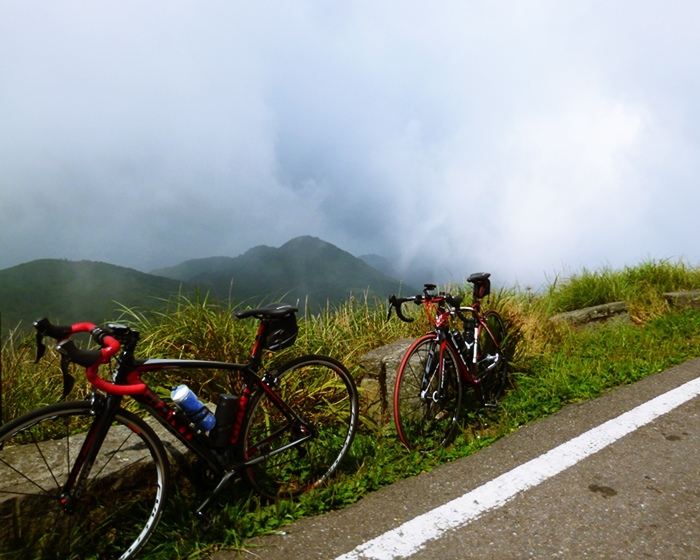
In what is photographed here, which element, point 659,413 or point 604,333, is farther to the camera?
point 604,333

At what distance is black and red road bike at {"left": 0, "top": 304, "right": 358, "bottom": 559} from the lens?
2.65m

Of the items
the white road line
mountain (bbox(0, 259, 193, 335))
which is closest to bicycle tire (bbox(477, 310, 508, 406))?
the white road line

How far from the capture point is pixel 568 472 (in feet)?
11.7

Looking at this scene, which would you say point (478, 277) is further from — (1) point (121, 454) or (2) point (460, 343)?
(1) point (121, 454)

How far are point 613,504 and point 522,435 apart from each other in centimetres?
111

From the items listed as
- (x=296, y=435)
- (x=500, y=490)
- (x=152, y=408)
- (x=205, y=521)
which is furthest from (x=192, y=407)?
(x=500, y=490)

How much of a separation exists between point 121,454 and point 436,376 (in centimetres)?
230

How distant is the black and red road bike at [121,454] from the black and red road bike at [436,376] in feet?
2.45

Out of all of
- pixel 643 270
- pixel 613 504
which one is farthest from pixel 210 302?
pixel 643 270

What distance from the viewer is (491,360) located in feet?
16.7

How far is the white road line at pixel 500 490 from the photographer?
288 cm

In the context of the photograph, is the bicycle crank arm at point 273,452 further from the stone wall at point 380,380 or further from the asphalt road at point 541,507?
the stone wall at point 380,380

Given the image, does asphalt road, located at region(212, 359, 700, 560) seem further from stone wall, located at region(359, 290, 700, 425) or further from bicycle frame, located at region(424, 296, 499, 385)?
stone wall, located at region(359, 290, 700, 425)

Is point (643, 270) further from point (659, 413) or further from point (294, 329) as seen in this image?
point (294, 329)
